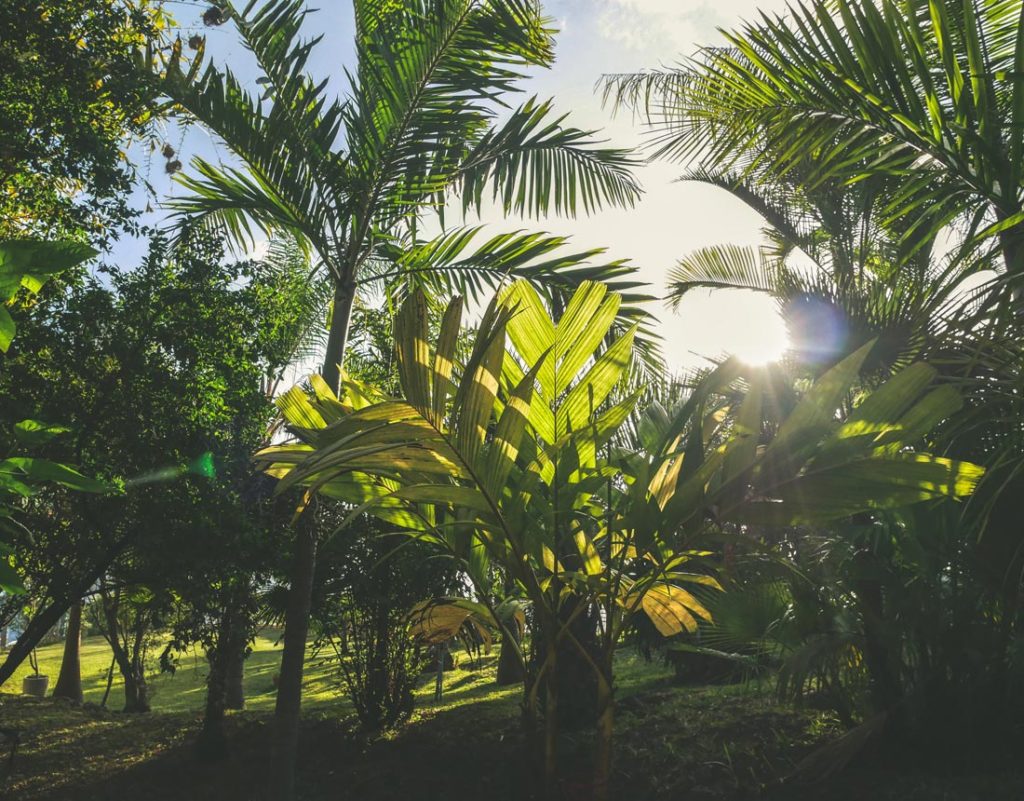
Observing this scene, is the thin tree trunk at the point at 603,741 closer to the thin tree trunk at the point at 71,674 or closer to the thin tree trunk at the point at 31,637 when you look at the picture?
the thin tree trunk at the point at 31,637

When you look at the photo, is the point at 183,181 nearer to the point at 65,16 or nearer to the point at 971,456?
the point at 65,16

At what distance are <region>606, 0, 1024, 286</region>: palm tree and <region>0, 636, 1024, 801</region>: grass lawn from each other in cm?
279

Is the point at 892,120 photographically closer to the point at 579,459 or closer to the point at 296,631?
the point at 579,459

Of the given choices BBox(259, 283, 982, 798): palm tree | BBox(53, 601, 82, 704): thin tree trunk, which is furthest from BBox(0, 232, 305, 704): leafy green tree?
BBox(53, 601, 82, 704): thin tree trunk

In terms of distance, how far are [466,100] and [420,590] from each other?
13.7 feet

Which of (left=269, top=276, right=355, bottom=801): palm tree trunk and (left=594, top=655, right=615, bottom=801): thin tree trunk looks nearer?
(left=594, top=655, right=615, bottom=801): thin tree trunk

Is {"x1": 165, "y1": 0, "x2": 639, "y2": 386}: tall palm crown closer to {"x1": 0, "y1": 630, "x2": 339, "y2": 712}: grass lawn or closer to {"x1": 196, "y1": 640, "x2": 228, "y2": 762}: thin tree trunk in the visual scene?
{"x1": 196, "y1": 640, "x2": 228, "y2": 762}: thin tree trunk

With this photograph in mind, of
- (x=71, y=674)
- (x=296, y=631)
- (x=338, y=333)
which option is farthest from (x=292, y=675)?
(x=71, y=674)

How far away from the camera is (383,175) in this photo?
16.8ft

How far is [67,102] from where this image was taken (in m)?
5.16

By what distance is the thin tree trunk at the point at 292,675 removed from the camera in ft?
14.8

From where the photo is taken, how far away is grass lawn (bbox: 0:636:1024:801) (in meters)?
4.13

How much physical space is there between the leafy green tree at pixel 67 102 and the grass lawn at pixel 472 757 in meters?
4.40

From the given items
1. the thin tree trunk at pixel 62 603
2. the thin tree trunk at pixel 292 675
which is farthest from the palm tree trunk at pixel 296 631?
the thin tree trunk at pixel 62 603
